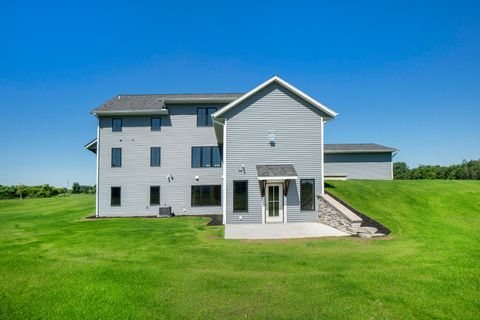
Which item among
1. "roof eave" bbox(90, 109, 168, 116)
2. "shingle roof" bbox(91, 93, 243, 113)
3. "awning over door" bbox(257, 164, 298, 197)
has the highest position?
"shingle roof" bbox(91, 93, 243, 113)

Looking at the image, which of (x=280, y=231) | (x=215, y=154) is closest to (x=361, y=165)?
(x=215, y=154)

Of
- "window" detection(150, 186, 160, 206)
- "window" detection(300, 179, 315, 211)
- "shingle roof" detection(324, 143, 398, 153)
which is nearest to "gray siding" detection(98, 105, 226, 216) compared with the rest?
"window" detection(150, 186, 160, 206)

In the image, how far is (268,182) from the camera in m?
15.8

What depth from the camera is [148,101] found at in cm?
2248

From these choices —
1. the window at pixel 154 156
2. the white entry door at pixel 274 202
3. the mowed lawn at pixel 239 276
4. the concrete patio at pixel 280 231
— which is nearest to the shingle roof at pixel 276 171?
the white entry door at pixel 274 202

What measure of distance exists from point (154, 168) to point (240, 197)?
27.8ft

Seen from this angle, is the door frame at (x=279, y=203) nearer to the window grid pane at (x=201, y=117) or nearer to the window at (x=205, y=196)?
the window at (x=205, y=196)

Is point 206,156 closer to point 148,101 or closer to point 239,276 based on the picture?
point 148,101

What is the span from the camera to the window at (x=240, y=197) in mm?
15750

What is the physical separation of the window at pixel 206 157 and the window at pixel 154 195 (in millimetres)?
3278

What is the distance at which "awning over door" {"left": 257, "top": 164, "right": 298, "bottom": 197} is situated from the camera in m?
14.8

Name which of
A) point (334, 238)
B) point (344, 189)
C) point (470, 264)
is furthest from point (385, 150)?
point (470, 264)

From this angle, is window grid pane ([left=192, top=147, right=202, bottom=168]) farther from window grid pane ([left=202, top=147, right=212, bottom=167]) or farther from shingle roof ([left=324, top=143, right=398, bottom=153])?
shingle roof ([left=324, top=143, right=398, bottom=153])

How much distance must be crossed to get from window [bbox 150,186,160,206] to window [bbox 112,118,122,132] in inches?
203
